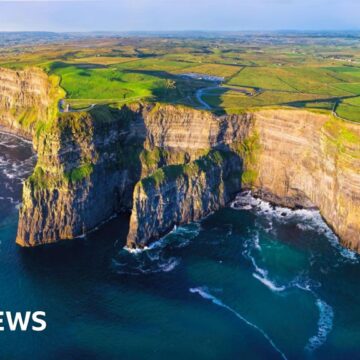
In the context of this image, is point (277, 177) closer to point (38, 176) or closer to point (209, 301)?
point (209, 301)

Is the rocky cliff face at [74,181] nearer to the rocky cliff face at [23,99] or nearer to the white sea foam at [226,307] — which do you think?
the white sea foam at [226,307]

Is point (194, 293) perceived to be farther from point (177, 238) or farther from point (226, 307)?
point (177, 238)

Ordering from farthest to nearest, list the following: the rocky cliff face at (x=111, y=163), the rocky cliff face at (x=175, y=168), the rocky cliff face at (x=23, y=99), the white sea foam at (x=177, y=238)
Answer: the rocky cliff face at (x=23, y=99) < the rocky cliff face at (x=111, y=163) < the rocky cliff face at (x=175, y=168) < the white sea foam at (x=177, y=238)

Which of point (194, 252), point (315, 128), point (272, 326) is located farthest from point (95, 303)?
point (315, 128)

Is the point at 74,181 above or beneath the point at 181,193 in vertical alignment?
above

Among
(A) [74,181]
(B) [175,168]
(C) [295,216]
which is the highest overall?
(B) [175,168]

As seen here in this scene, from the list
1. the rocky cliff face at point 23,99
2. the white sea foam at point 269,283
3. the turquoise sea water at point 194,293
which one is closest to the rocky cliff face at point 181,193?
the turquoise sea water at point 194,293

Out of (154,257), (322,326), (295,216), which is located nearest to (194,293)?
(154,257)
